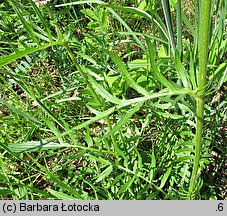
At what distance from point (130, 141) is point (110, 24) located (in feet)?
2.25

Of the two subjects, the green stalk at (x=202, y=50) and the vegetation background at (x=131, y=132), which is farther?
the vegetation background at (x=131, y=132)

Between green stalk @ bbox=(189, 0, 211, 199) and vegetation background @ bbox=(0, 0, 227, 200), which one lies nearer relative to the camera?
green stalk @ bbox=(189, 0, 211, 199)

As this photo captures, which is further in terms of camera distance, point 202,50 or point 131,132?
point 131,132

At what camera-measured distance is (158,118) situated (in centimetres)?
128

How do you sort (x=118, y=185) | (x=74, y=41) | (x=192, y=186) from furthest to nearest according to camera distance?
(x=74, y=41)
(x=118, y=185)
(x=192, y=186)

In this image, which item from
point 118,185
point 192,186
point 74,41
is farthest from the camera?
point 74,41

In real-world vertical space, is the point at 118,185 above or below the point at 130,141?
below

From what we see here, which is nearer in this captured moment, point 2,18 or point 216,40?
point 216,40

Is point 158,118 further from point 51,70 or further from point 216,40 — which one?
point 51,70

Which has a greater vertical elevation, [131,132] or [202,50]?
[202,50]
